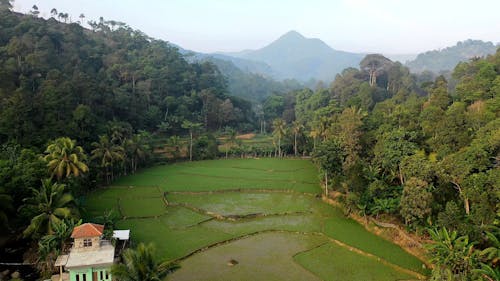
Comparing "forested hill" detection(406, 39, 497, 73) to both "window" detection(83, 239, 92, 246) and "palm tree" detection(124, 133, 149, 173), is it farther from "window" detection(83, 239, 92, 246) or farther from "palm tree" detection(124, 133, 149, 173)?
"window" detection(83, 239, 92, 246)

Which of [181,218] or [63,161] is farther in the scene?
[181,218]

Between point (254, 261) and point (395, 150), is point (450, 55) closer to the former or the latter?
point (395, 150)

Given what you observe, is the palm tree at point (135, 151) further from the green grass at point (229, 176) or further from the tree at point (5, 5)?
the tree at point (5, 5)

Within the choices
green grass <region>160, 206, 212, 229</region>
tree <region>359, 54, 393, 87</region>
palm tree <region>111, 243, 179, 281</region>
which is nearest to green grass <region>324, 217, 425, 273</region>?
green grass <region>160, 206, 212, 229</region>

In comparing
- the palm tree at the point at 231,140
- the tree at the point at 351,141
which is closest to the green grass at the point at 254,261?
the tree at the point at 351,141

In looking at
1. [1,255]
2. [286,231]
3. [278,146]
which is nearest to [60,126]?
[1,255]

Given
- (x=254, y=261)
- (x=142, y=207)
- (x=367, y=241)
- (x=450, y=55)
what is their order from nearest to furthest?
1. (x=254, y=261)
2. (x=367, y=241)
3. (x=142, y=207)
4. (x=450, y=55)

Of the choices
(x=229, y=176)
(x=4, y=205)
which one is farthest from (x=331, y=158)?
(x=4, y=205)
